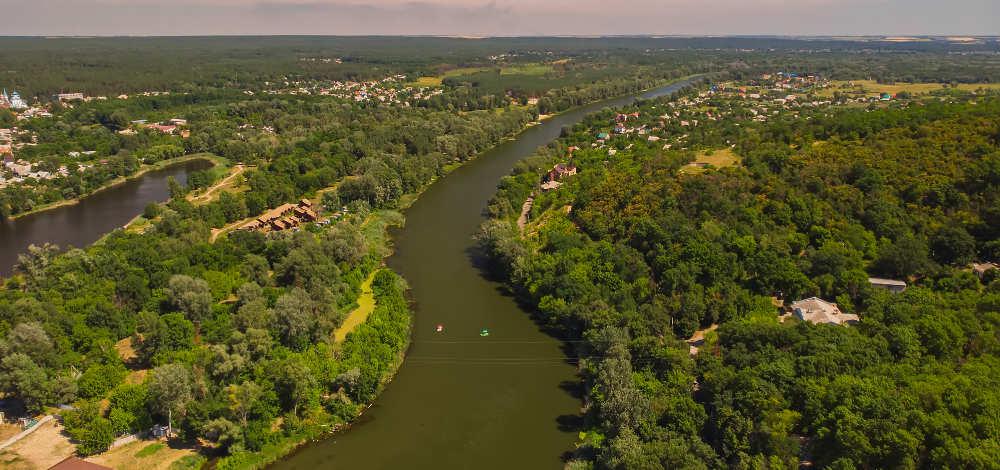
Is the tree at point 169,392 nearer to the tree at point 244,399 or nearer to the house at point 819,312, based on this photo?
the tree at point 244,399

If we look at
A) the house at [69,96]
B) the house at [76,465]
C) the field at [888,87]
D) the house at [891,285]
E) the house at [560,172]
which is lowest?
the house at [76,465]

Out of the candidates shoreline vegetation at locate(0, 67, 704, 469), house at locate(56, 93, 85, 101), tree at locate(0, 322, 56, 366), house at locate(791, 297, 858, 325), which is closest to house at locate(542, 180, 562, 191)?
shoreline vegetation at locate(0, 67, 704, 469)

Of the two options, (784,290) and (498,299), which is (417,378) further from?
(784,290)

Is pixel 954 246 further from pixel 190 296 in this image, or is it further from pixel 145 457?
pixel 190 296

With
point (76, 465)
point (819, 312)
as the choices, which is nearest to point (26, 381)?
point (76, 465)

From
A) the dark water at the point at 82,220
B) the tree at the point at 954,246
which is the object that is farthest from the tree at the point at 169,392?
the tree at the point at 954,246

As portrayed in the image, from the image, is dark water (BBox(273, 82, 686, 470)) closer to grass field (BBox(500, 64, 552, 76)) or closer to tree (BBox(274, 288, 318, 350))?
tree (BBox(274, 288, 318, 350))

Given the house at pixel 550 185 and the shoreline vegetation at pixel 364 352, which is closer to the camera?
the shoreline vegetation at pixel 364 352
